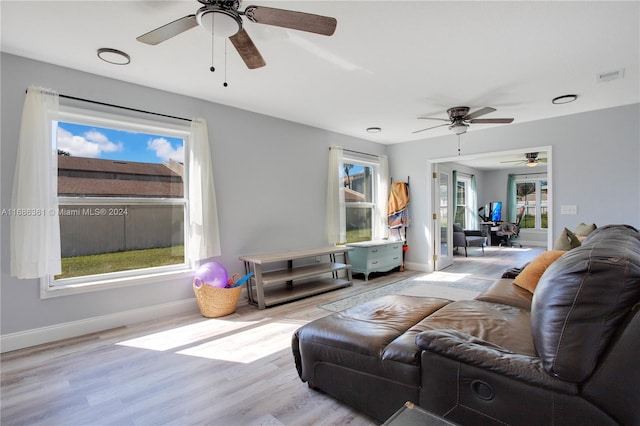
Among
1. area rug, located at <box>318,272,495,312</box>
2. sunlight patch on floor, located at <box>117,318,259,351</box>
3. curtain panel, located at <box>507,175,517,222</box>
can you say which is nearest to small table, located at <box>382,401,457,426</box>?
sunlight patch on floor, located at <box>117,318,259,351</box>

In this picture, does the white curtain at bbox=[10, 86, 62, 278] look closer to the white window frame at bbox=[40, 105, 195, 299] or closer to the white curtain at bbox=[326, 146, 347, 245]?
the white window frame at bbox=[40, 105, 195, 299]

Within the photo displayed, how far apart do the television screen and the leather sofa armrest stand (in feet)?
32.7

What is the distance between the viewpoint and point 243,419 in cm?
176

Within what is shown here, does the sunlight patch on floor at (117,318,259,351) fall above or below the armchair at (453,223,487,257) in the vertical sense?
below

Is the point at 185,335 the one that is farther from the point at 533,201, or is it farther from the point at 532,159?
the point at 533,201

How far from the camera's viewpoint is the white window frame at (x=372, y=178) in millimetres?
5605

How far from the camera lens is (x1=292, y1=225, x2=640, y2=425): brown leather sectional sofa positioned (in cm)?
104

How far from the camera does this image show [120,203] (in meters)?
3.23

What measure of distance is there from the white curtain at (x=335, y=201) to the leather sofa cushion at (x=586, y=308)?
3.94 metres

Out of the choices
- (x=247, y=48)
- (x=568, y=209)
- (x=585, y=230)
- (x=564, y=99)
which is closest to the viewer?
(x=247, y=48)

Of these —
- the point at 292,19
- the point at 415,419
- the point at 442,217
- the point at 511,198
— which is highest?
the point at 292,19

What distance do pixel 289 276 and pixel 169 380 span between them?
1.98 metres

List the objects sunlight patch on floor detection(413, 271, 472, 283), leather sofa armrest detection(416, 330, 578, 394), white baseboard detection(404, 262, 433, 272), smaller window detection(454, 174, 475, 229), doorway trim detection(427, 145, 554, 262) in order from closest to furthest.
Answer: leather sofa armrest detection(416, 330, 578, 394) < doorway trim detection(427, 145, 554, 262) < sunlight patch on floor detection(413, 271, 472, 283) < white baseboard detection(404, 262, 433, 272) < smaller window detection(454, 174, 475, 229)

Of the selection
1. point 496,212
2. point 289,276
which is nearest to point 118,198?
point 289,276
